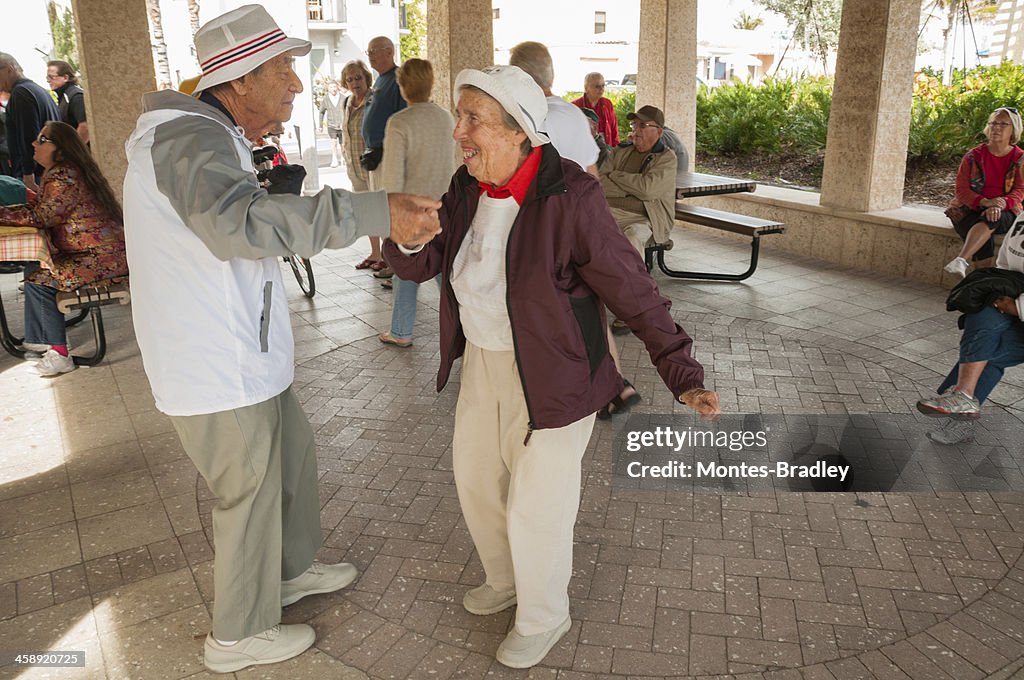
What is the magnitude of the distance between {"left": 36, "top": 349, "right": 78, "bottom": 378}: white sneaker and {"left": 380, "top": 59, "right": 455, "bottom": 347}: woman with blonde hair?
91.2 inches

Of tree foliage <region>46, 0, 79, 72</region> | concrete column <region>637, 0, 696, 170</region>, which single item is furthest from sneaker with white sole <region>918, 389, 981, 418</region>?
tree foliage <region>46, 0, 79, 72</region>

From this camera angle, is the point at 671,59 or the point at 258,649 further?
the point at 671,59

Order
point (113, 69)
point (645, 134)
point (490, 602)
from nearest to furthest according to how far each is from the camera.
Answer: point (490, 602), point (645, 134), point (113, 69)

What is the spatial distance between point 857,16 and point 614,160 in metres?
3.13

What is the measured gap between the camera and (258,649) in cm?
279

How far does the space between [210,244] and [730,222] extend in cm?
632

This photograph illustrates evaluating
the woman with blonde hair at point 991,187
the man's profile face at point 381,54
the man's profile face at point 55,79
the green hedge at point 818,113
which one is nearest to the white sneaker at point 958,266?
the woman with blonde hair at point 991,187

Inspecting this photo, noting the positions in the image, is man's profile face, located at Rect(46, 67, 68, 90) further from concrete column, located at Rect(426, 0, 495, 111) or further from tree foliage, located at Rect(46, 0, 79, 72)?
tree foliage, located at Rect(46, 0, 79, 72)

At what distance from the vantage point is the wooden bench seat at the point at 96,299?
5352 millimetres

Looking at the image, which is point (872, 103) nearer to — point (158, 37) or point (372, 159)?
point (372, 159)

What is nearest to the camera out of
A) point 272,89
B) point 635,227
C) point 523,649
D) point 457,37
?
point 272,89

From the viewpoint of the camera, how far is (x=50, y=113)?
7.76 m

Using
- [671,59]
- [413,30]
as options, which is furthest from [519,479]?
[413,30]

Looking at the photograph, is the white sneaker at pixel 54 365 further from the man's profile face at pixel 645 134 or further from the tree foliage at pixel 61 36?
the tree foliage at pixel 61 36
